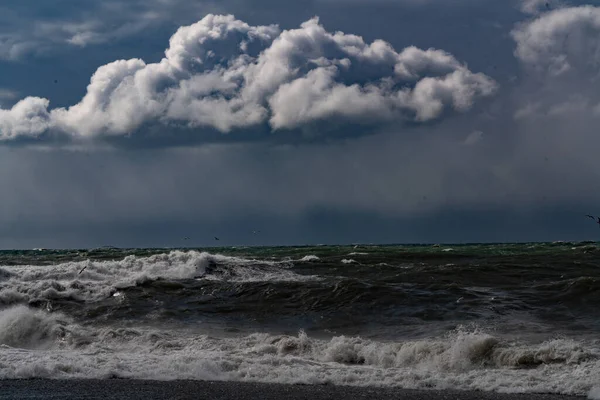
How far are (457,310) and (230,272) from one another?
518 inches

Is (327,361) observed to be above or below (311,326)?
below

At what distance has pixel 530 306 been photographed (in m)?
20.4

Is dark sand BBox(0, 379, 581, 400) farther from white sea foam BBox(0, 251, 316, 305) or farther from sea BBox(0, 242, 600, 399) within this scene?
white sea foam BBox(0, 251, 316, 305)

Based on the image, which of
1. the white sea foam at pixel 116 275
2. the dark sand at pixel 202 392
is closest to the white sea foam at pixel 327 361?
the dark sand at pixel 202 392

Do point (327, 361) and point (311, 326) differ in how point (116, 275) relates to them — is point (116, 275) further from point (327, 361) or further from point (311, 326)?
point (327, 361)

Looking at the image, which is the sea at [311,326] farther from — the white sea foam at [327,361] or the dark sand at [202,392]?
the dark sand at [202,392]

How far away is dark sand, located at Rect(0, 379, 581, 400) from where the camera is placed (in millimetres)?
11320

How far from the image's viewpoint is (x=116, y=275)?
29531 mm

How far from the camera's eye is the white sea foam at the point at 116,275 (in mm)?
24672

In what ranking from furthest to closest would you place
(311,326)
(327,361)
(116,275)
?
(116,275) < (311,326) < (327,361)

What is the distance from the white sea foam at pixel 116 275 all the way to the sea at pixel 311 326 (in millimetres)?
85

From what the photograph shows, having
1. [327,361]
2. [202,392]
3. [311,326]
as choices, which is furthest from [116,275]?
[202,392]

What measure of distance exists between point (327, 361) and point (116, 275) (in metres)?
16.7

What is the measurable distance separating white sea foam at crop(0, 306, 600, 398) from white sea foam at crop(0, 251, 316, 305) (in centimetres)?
677
